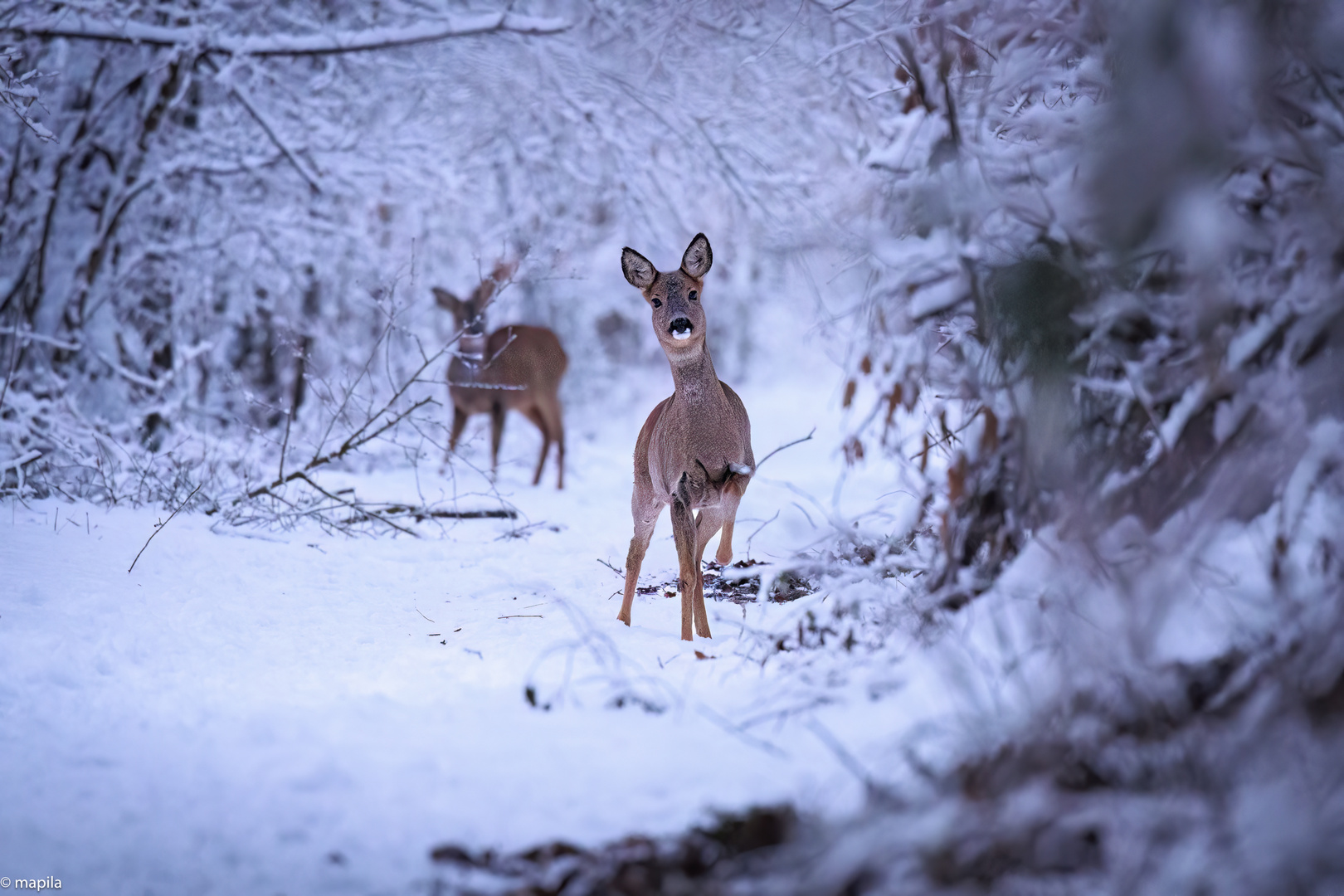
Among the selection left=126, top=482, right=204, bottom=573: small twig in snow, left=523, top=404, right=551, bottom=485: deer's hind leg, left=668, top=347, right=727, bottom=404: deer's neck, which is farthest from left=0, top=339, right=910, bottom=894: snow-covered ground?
left=523, top=404, right=551, bottom=485: deer's hind leg

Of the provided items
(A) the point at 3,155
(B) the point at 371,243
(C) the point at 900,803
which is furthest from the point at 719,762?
(B) the point at 371,243

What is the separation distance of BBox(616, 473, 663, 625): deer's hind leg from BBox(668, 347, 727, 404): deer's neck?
48 cm

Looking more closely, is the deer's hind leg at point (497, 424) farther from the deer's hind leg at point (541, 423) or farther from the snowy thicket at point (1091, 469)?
the snowy thicket at point (1091, 469)

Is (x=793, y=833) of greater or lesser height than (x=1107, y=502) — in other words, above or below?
below

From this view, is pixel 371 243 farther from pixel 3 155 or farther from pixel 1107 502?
pixel 1107 502

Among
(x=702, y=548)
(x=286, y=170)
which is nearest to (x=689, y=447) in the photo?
(x=702, y=548)

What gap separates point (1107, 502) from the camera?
2.49m

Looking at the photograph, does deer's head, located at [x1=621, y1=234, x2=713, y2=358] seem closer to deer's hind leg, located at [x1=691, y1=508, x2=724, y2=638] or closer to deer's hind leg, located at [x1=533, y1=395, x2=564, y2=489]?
deer's hind leg, located at [x1=691, y1=508, x2=724, y2=638]

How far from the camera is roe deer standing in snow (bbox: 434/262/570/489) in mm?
9242

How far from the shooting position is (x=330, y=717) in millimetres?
2730

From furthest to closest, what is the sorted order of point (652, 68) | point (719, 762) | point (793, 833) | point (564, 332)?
point (564, 332) < point (652, 68) < point (719, 762) < point (793, 833)

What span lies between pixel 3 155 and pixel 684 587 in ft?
22.6

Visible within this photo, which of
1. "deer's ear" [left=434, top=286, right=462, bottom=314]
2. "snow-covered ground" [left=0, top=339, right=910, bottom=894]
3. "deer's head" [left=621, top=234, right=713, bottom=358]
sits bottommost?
"snow-covered ground" [left=0, top=339, right=910, bottom=894]

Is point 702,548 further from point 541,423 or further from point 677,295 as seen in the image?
point 541,423
